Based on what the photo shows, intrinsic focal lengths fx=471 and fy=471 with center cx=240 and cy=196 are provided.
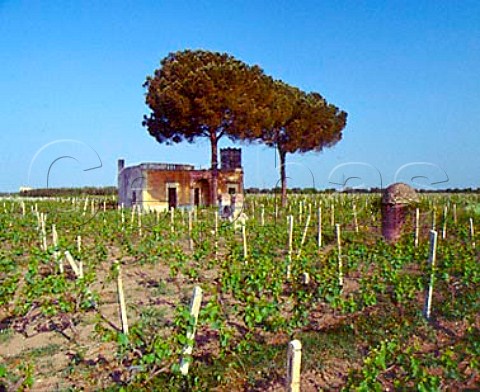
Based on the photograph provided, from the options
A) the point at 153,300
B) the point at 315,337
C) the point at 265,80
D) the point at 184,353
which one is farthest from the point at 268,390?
the point at 265,80

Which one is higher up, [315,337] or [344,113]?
[344,113]

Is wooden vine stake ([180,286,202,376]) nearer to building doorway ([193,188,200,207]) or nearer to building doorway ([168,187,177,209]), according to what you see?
building doorway ([168,187,177,209])

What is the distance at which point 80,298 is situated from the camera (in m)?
5.23

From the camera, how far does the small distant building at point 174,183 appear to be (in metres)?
23.2

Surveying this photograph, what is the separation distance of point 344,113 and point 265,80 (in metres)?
6.28

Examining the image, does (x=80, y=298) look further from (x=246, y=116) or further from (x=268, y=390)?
(x=246, y=116)

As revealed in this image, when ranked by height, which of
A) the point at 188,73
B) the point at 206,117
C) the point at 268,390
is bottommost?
the point at 268,390

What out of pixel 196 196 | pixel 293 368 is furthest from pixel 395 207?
pixel 196 196

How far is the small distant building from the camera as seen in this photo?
23.2 meters

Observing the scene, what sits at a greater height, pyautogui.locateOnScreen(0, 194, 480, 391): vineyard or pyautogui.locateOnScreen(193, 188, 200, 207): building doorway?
pyautogui.locateOnScreen(193, 188, 200, 207): building doorway

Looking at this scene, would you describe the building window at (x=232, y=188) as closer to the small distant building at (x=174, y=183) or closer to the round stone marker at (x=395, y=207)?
the small distant building at (x=174, y=183)

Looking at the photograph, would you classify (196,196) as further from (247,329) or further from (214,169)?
(247,329)

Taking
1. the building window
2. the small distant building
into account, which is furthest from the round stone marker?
the building window

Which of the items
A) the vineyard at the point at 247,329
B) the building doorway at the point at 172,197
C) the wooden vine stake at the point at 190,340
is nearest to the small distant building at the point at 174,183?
the building doorway at the point at 172,197
